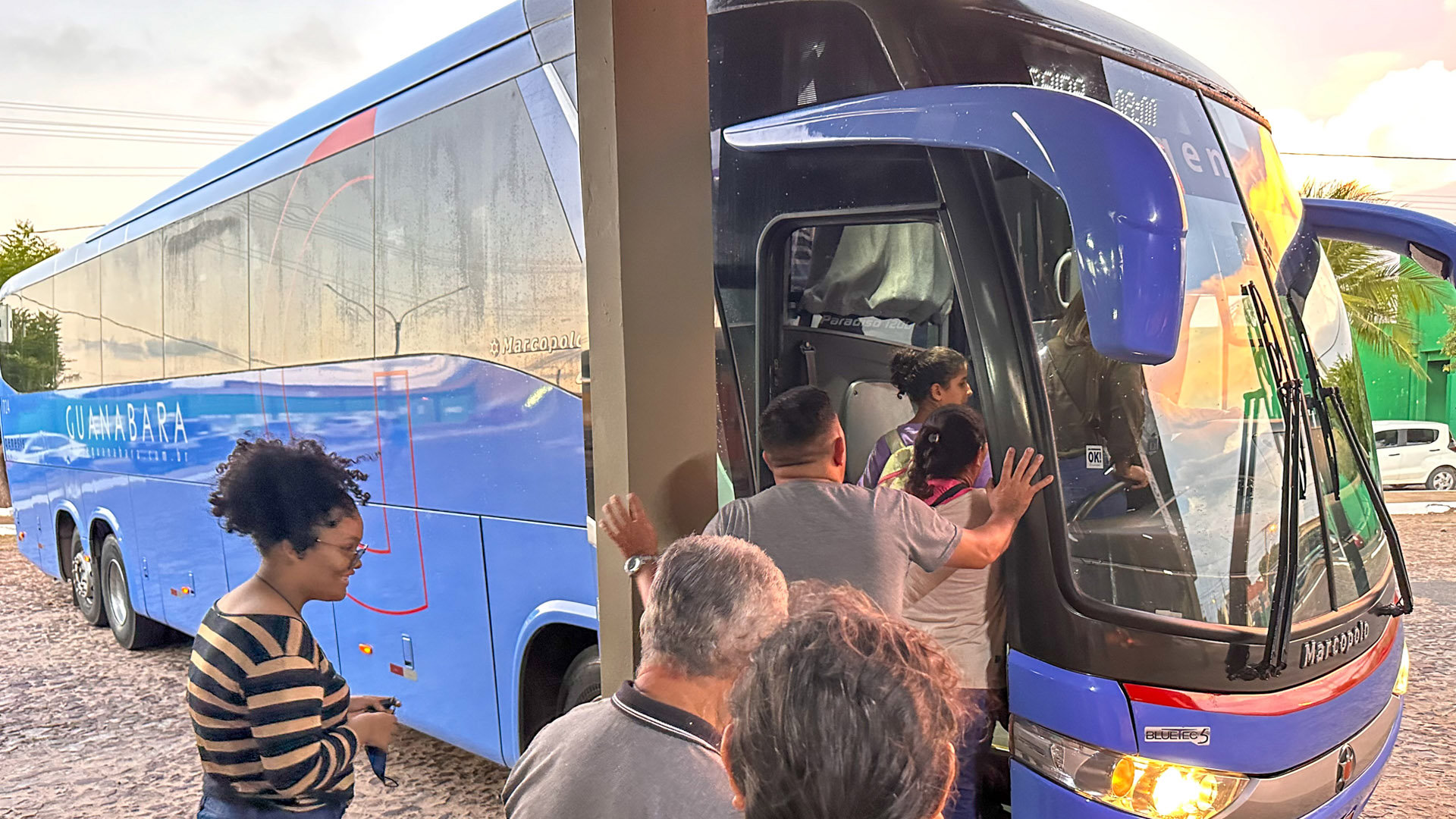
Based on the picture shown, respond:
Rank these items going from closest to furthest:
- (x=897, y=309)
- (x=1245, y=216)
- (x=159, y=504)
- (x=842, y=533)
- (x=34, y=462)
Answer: (x=842, y=533)
(x=1245, y=216)
(x=897, y=309)
(x=159, y=504)
(x=34, y=462)

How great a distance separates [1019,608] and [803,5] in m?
2.01

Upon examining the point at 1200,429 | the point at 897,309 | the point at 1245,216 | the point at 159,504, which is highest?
the point at 1245,216

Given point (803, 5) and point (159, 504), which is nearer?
point (803, 5)

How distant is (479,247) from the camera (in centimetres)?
430

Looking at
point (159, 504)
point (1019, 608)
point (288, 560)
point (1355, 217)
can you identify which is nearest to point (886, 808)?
point (288, 560)

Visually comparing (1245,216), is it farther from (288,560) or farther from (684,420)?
(288,560)

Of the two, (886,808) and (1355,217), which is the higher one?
(1355,217)

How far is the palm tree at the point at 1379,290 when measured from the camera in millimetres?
16203

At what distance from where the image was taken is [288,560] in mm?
2348

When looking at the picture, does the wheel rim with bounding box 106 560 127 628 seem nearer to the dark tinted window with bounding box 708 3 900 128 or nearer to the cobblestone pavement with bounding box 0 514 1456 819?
the cobblestone pavement with bounding box 0 514 1456 819

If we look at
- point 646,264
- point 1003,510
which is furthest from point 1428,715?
point 646,264

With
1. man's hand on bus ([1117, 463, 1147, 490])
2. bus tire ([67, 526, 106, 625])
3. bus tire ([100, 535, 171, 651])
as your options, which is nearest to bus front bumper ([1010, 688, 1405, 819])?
man's hand on bus ([1117, 463, 1147, 490])

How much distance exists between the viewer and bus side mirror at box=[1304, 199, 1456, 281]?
4000 mm

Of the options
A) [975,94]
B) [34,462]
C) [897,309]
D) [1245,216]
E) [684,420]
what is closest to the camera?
[684,420]
